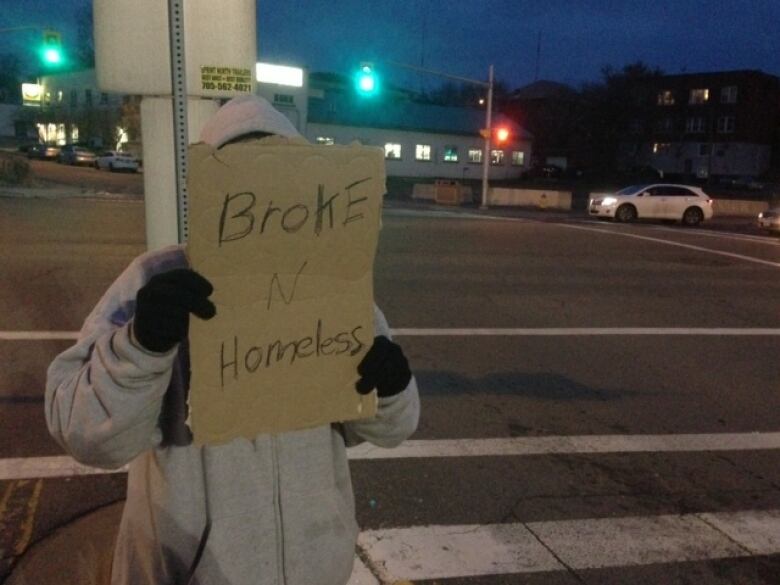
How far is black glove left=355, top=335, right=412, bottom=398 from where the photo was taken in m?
1.78

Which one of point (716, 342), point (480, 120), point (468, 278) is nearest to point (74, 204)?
point (468, 278)

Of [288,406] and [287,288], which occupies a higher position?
[287,288]

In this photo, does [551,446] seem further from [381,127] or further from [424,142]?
[424,142]

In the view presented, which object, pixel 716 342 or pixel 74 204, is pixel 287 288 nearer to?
pixel 716 342

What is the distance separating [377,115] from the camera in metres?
59.6

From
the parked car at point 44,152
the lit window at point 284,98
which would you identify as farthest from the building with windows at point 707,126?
the parked car at point 44,152

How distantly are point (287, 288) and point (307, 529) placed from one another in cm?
62

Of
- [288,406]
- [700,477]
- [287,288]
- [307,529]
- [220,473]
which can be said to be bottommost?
[700,477]

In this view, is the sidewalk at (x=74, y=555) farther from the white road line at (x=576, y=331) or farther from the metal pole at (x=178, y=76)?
the white road line at (x=576, y=331)

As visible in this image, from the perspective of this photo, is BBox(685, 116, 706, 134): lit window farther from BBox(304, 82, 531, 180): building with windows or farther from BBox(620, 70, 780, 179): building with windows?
BBox(304, 82, 531, 180): building with windows

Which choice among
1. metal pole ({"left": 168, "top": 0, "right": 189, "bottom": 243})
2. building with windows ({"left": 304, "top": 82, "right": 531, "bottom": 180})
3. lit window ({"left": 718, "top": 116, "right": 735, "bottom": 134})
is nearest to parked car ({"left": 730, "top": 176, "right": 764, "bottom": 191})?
lit window ({"left": 718, "top": 116, "right": 735, "bottom": 134})

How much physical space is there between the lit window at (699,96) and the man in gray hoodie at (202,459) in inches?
3429

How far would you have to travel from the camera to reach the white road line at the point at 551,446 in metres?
5.04

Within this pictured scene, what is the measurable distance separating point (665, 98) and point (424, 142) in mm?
37053
